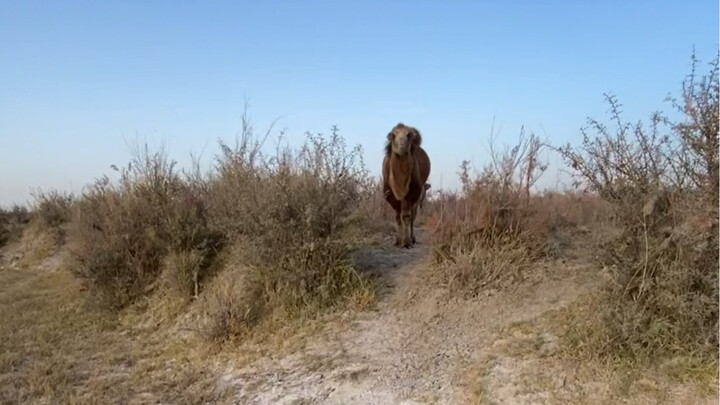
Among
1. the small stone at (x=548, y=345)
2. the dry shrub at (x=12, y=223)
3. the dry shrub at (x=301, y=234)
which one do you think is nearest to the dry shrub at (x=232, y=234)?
the dry shrub at (x=301, y=234)

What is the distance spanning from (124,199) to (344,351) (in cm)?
601

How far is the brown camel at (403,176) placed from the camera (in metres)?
8.37

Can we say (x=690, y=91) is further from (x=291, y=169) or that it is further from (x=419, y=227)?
(x=419, y=227)

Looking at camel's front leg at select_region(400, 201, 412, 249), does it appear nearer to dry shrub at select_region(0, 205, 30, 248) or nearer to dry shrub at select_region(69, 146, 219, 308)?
dry shrub at select_region(69, 146, 219, 308)

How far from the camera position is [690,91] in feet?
14.2

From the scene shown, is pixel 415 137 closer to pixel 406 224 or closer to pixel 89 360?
pixel 406 224


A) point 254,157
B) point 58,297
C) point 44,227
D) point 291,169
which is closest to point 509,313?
point 291,169

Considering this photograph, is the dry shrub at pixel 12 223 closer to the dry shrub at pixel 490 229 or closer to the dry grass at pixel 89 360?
the dry grass at pixel 89 360

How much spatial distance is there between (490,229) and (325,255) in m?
2.10

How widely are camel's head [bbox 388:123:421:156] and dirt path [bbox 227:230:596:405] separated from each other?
7.77ft

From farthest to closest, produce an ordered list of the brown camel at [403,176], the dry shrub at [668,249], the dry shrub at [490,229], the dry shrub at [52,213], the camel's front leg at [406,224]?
1. the dry shrub at [52,213]
2. the camel's front leg at [406,224]
3. the brown camel at [403,176]
4. the dry shrub at [490,229]
5. the dry shrub at [668,249]

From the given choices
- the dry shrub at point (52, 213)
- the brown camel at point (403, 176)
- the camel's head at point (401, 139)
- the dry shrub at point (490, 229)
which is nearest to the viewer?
the dry shrub at point (490, 229)

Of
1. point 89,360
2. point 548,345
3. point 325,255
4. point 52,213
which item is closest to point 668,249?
point 548,345

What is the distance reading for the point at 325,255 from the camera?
6.83 metres
